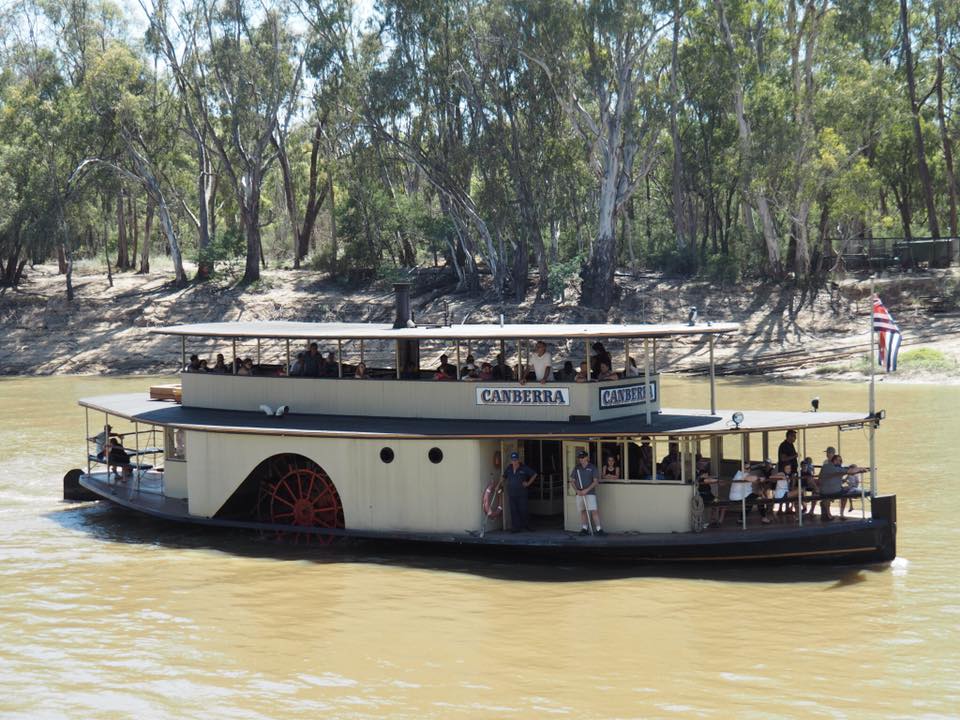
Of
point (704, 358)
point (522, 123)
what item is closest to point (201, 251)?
point (522, 123)

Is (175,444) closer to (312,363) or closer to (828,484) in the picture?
(312,363)

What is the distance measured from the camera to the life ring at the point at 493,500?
15.9 metres

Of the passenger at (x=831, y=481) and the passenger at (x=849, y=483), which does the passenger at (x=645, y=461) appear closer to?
the passenger at (x=831, y=481)

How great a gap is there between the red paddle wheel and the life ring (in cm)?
255

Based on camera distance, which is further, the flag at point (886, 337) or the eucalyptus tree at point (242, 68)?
the eucalyptus tree at point (242, 68)

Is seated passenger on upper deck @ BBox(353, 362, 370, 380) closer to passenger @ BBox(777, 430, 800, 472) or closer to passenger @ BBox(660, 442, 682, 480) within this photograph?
passenger @ BBox(660, 442, 682, 480)

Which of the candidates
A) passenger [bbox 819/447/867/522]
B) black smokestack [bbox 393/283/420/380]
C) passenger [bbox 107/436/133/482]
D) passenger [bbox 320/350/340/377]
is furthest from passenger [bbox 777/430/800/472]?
passenger [bbox 107/436/133/482]

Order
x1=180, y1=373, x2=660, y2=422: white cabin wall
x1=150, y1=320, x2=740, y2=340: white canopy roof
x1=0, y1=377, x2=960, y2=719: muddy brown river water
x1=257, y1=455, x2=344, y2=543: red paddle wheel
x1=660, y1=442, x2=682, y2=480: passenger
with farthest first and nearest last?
1. x1=257, y1=455, x2=344, y2=543: red paddle wheel
2. x1=180, y1=373, x2=660, y2=422: white cabin wall
3. x1=150, y1=320, x2=740, y2=340: white canopy roof
4. x1=660, y1=442, x2=682, y2=480: passenger
5. x1=0, y1=377, x2=960, y2=719: muddy brown river water

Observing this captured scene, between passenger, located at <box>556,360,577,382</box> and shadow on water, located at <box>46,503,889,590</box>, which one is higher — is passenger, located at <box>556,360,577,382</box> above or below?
above

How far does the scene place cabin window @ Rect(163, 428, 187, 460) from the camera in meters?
19.3

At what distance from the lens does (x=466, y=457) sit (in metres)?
16.1

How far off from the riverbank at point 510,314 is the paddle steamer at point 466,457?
A: 72.3 ft

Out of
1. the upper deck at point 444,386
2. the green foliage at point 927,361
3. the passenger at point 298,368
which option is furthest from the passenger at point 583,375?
the green foliage at point 927,361

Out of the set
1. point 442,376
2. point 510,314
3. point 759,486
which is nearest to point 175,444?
point 442,376
